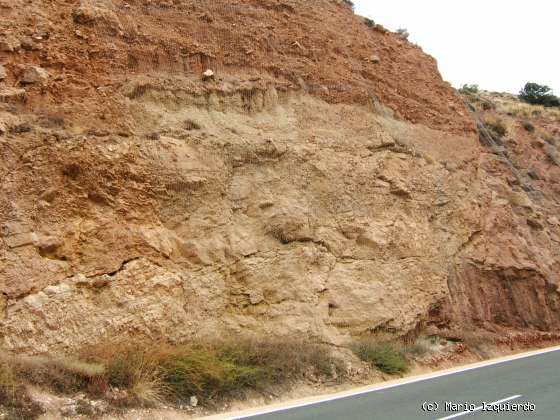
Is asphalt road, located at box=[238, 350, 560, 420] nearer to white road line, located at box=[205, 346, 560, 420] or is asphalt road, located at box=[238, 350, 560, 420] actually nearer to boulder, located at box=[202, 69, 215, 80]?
white road line, located at box=[205, 346, 560, 420]

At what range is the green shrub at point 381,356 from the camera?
12.3 meters

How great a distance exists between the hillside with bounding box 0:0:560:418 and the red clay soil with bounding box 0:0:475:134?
1.7 inches

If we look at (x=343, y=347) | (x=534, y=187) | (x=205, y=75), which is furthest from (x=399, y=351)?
(x=534, y=187)

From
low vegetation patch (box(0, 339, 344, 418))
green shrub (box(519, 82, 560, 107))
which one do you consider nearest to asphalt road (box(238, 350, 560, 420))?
low vegetation patch (box(0, 339, 344, 418))

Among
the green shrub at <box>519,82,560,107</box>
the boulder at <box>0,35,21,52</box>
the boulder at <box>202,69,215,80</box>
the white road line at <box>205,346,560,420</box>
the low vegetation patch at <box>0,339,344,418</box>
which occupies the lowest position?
the white road line at <box>205,346,560,420</box>

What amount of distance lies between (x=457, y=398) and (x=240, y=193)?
533 centimetres

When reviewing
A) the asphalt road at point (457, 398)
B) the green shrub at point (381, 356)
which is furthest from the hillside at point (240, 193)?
the asphalt road at point (457, 398)

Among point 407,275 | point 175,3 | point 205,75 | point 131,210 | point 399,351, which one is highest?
point 175,3

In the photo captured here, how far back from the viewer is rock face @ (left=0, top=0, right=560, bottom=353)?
34.4ft

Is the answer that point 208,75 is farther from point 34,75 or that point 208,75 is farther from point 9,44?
point 9,44

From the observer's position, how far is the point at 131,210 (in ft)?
37.3

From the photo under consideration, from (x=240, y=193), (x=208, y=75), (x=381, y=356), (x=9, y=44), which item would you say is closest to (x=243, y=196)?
(x=240, y=193)

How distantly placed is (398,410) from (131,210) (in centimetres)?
523

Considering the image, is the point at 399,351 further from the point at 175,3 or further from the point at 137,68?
the point at 175,3
